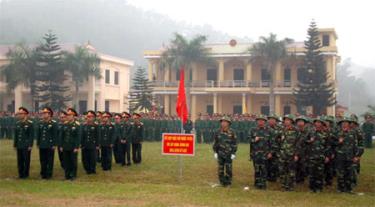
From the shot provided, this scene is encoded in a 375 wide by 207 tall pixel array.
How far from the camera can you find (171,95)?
4203 centimetres

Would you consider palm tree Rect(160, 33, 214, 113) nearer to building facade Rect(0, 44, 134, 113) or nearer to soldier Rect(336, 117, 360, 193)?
building facade Rect(0, 44, 134, 113)

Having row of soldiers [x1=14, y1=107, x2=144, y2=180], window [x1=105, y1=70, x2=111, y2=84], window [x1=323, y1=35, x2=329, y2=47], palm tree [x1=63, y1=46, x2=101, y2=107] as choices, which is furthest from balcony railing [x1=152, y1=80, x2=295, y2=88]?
row of soldiers [x1=14, y1=107, x2=144, y2=180]

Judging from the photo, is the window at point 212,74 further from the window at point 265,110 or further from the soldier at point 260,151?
the soldier at point 260,151

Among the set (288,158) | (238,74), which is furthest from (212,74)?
(288,158)

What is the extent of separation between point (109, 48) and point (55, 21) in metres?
11.8

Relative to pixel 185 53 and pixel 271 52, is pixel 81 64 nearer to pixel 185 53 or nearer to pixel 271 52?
pixel 185 53

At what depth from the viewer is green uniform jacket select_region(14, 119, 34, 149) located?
11.7 m

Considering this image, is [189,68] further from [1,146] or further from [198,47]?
[1,146]

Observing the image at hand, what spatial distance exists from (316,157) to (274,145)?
1.03 metres

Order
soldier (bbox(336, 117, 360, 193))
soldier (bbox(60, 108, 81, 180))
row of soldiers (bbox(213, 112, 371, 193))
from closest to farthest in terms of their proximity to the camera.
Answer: soldier (bbox(336, 117, 360, 193)) < row of soldiers (bbox(213, 112, 371, 193)) < soldier (bbox(60, 108, 81, 180))

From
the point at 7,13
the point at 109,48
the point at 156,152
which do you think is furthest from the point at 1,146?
the point at 7,13

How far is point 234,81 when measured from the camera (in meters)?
39.5

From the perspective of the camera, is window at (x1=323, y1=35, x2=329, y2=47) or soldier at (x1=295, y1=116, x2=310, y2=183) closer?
soldier at (x1=295, y1=116, x2=310, y2=183)

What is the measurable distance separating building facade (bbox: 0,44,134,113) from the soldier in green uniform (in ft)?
102
